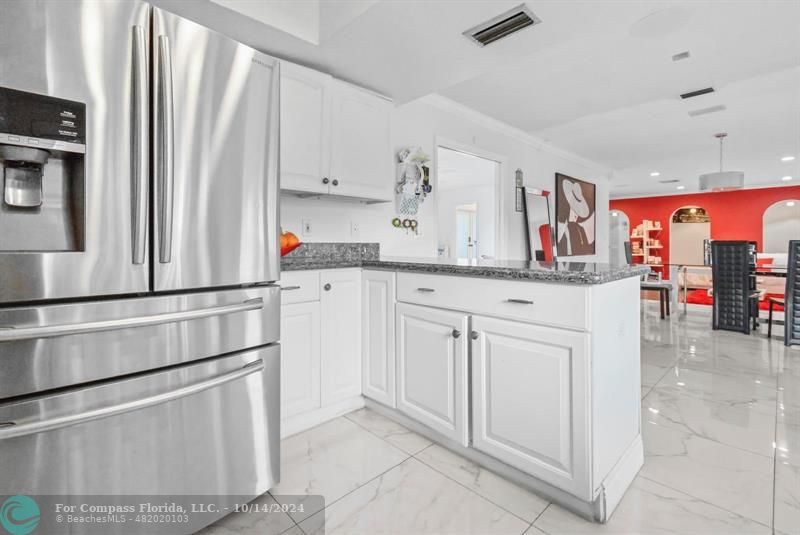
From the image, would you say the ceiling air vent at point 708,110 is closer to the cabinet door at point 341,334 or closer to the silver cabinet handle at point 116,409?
the cabinet door at point 341,334

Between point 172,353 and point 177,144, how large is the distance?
2.23 feet

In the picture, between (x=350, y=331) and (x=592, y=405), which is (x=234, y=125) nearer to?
(x=350, y=331)

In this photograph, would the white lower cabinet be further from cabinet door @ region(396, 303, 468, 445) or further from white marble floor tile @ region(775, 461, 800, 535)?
white marble floor tile @ region(775, 461, 800, 535)

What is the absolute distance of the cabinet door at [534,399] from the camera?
1417mm

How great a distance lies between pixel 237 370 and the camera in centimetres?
143

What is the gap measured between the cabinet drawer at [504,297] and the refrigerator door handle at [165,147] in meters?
1.16

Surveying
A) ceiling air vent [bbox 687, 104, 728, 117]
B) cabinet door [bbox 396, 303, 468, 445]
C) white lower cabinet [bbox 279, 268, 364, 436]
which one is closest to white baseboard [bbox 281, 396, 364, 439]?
white lower cabinet [bbox 279, 268, 364, 436]

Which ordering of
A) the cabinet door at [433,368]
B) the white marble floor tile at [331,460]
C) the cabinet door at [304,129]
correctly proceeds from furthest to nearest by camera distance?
1. the cabinet door at [304,129]
2. the cabinet door at [433,368]
3. the white marble floor tile at [331,460]

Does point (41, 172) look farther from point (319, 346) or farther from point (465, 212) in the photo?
point (465, 212)

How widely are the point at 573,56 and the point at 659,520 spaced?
2.83m

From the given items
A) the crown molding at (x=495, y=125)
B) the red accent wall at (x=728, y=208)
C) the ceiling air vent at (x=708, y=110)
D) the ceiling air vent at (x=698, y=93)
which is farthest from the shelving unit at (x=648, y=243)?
the ceiling air vent at (x=698, y=93)

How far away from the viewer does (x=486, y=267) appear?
1685mm

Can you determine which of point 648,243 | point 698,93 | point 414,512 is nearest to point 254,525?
point 414,512

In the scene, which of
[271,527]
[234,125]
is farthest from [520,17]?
[271,527]
